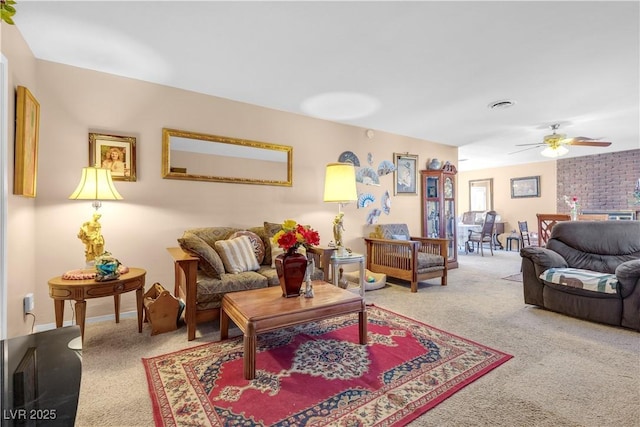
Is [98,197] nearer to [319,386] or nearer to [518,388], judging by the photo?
[319,386]

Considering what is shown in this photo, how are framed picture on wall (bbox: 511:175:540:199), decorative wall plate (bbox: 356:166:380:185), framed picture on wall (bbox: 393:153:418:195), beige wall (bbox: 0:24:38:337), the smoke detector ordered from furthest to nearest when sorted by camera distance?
framed picture on wall (bbox: 511:175:540:199) → framed picture on wall (bbox: 393:153:418:195) → decorative wall plate (bbox: 356:166:380:185) → the smoke detector → beige wall (bbox: 0:24:38:337)

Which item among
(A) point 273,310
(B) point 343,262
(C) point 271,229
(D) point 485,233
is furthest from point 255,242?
(D) point 485,233

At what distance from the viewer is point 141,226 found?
2.92m

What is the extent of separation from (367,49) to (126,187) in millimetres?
2531

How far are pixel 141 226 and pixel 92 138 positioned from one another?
35.4 inches

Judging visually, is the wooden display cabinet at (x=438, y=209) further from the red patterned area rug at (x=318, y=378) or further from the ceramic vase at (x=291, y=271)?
the ceramic vase at (x=291, y=271)

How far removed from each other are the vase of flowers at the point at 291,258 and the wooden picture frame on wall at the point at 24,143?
5.90ft

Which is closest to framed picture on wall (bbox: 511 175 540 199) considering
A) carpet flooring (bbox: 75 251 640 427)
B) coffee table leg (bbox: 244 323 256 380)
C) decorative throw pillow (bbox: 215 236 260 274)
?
carpet flooring (bbox: 75 251 640 427)

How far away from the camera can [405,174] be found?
5027 millimetres

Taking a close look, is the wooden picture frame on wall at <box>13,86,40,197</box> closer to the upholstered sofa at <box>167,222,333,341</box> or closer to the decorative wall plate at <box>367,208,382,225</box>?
the upholstered sofa at <box>167,222,333,341</box>

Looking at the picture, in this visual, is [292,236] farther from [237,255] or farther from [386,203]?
[386,203]

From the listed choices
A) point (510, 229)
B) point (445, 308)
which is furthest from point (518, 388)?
point (510, 229)

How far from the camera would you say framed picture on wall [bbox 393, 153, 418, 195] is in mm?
4902

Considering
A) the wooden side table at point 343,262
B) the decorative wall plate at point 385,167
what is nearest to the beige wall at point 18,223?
the wooden side table at point 343,262
